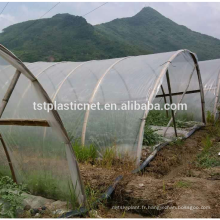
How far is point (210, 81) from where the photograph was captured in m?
11.0

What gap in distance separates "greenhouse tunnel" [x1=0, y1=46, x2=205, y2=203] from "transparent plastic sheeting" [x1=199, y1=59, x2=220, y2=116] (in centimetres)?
60

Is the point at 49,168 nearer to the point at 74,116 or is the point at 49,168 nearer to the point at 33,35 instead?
the point at 74,116

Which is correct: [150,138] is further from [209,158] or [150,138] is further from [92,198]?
[92,198]

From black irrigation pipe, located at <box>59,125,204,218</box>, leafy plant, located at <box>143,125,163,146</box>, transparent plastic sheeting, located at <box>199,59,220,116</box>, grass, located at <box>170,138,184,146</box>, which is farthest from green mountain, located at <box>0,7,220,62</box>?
black irrigation pipe, located at <box>59,125,204,218</box>

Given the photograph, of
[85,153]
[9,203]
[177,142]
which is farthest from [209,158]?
[9,203]

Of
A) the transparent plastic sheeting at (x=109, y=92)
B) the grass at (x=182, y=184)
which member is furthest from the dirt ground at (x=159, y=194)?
the transparent plastic sheeting at (x=109, y=92)

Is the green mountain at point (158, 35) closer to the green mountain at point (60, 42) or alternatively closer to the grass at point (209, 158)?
the green mountain at point (60, 42)

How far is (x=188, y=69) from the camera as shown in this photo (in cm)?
887

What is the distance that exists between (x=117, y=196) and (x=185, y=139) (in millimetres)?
4238

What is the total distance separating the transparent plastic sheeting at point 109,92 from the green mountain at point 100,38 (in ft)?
96.5

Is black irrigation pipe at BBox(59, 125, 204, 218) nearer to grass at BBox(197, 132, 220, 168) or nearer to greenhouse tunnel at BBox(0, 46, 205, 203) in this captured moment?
greenhouse tunnel at BBox(0, 46, 205, 203)

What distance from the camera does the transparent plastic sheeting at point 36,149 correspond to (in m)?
3.32

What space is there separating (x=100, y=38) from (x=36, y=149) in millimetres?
43088

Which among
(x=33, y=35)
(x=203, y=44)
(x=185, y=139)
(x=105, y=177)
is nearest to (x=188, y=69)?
(x=185, y=139)
